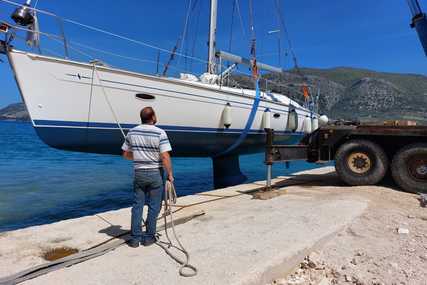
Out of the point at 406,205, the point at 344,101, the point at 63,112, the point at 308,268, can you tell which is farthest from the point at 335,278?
the point at 344,101

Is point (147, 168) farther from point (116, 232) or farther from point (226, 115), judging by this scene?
point (226, 115)

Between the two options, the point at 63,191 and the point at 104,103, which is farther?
the point at 63,191

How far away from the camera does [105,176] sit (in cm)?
1595

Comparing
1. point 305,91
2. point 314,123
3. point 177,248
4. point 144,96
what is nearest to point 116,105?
point 144,96

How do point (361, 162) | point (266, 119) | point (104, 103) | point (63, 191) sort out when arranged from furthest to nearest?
point (63, 191) → point (266, 119) → point (361, 162) → point (104, 103)

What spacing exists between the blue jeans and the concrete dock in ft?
0.68

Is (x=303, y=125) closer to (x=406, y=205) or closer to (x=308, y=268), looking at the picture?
(x=406, y=205)

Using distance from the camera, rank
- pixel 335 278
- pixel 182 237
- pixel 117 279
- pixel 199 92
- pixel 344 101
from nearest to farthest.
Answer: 1. pixel 117 279
2. pixel 335 278
3. pixel 182 237
4. pixel 199 92
5. pixel 344 101

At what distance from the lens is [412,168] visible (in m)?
6.85

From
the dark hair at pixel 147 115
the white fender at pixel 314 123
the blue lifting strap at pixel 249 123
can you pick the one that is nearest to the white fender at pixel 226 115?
the blue lifting strap at pixel 249 123

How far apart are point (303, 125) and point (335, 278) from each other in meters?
10.4

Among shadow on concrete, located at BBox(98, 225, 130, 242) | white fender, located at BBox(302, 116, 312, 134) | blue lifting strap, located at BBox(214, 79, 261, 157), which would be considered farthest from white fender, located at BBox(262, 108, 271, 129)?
shadow on concrete, located at BBox(98, 225, 130, 242)

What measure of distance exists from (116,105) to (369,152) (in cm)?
537

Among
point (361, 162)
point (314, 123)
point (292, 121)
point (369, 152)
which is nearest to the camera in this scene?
point (369, 152)
